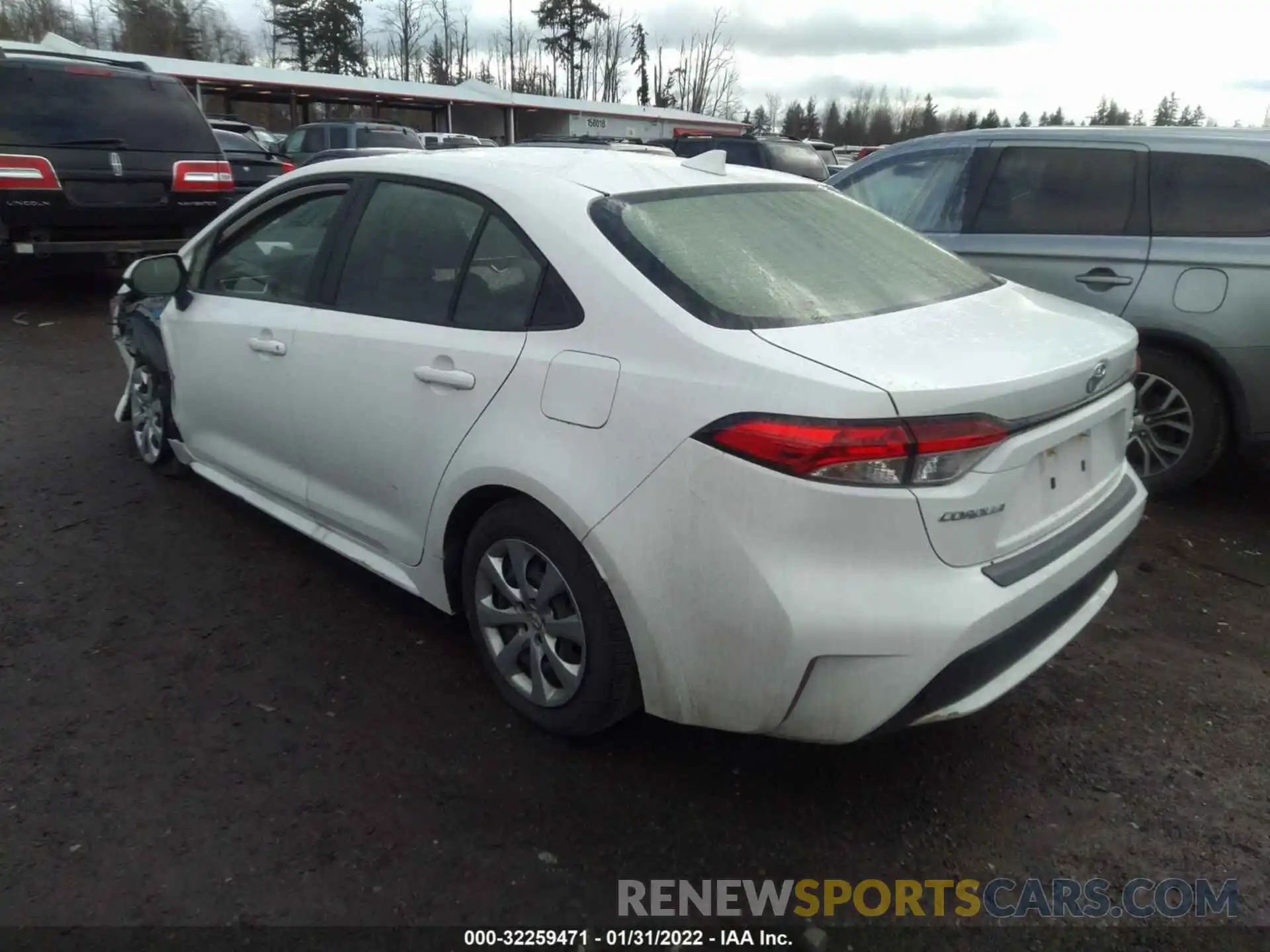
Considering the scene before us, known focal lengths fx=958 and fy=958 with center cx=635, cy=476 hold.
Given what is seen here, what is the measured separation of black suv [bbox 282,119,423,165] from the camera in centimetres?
1830

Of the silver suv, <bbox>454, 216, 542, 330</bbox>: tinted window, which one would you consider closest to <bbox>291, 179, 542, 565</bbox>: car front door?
<bbox>454, 216, 542, 330</bbox>: tinted window

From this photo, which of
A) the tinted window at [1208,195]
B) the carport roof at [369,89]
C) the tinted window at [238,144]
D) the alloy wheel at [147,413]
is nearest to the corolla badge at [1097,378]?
the tinted window at [1208,195]

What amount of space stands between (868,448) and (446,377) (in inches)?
53.2

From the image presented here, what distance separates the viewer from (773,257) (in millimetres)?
2809

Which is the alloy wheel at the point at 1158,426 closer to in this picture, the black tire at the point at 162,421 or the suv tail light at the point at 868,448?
the suv tail light at the point at 868,448

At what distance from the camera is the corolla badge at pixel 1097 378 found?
2.56 m

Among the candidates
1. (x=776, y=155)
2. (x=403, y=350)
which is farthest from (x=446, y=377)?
(x=776, y=155)

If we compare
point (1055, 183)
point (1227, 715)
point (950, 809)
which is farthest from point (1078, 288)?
point (950, 809)

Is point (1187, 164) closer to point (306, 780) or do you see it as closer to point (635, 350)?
point (635, 350)

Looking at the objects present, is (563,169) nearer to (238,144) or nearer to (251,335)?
(251,335)

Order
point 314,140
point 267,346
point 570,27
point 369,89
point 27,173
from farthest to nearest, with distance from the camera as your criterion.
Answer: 1. point 570,27
2. point 369,89
3. point 314,140
4. point 27,173
5. point 267,346

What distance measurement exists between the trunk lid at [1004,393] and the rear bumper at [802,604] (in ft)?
0.39

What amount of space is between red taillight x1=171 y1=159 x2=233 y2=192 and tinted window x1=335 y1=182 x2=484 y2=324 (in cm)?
615

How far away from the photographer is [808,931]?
2.27 metres
